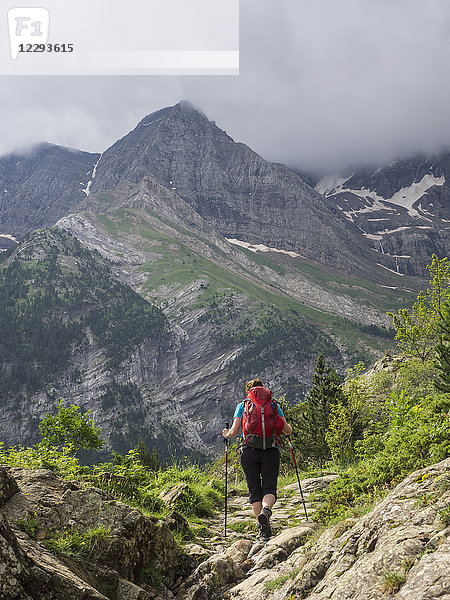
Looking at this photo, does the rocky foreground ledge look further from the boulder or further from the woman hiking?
the woman hiking

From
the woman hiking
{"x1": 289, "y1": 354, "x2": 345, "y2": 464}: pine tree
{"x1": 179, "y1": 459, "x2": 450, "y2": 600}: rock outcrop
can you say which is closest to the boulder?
{"x1": 179, "y1": 459, "x2": 450, "y2": 600}: rock outcrop

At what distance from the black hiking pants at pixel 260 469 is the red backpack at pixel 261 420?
0.78 ft

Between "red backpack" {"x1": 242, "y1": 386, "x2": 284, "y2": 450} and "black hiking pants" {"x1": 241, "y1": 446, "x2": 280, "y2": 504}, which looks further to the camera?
"black hiking pants" {"x1": 241, "y1": 446, "x2": 280, "y2": 504}

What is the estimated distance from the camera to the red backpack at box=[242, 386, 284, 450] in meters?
7.97

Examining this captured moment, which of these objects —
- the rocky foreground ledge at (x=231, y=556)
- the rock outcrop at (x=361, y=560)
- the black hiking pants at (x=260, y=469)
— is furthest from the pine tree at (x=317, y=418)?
the rocky foreground ledge at (x=231, y=556)

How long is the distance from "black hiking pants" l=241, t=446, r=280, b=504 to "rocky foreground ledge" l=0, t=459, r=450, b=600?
95 cm

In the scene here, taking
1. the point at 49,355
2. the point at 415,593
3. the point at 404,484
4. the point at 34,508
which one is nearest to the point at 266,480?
the point at 404,484

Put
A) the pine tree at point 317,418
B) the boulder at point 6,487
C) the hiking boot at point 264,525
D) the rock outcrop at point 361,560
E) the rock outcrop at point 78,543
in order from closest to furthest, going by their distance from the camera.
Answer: the rock outcrop at point 361,560 < the rock outcrop at point 78,543 < the boulder at point 6,487 < the hiking boot at point 264,525 < the pine tree at point 317,418

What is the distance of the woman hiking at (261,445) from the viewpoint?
7.99m

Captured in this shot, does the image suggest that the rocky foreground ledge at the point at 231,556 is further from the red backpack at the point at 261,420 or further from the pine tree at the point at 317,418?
the pine tree at the point at 317,418

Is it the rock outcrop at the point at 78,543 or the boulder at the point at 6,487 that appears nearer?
the rock outcrop at the point at 78,543

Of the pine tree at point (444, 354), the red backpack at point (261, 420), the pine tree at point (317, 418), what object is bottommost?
the pine tree at point (317, 418)

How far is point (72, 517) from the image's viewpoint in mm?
5914

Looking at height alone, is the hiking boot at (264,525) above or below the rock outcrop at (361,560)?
below
